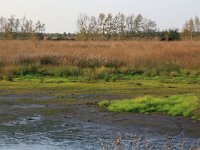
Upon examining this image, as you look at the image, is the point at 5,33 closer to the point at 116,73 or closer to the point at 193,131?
the point at 116,73

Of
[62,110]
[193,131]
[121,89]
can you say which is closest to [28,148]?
[193,131]

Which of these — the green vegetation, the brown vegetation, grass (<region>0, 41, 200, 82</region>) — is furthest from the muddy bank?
the brown vegetation

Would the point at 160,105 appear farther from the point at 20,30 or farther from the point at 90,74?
the point at 20,30

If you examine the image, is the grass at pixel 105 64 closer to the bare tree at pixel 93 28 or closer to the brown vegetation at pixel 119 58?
the brown vegetation at pixel 119 58

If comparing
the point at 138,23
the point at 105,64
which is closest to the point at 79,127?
the point at 105,64

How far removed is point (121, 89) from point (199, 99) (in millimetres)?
6110

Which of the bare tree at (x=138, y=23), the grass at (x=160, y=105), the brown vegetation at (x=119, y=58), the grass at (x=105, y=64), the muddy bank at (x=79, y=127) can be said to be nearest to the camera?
the muddy bank at (x=79, y=127)

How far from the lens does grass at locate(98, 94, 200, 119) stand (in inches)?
551

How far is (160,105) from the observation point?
14906mm

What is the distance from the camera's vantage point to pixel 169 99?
1567 cm

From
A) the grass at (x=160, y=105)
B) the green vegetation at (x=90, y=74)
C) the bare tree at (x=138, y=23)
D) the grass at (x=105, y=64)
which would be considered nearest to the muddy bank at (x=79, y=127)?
the grass at (x=160, y=105)

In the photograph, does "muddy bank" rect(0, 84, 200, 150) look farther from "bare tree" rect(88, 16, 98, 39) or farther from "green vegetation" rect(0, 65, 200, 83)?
"bare tree" rect(88, 16, 98, 39)

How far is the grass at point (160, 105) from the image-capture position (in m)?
14.0

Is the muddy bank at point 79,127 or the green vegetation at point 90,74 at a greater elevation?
the green vegetation at point 90,74
